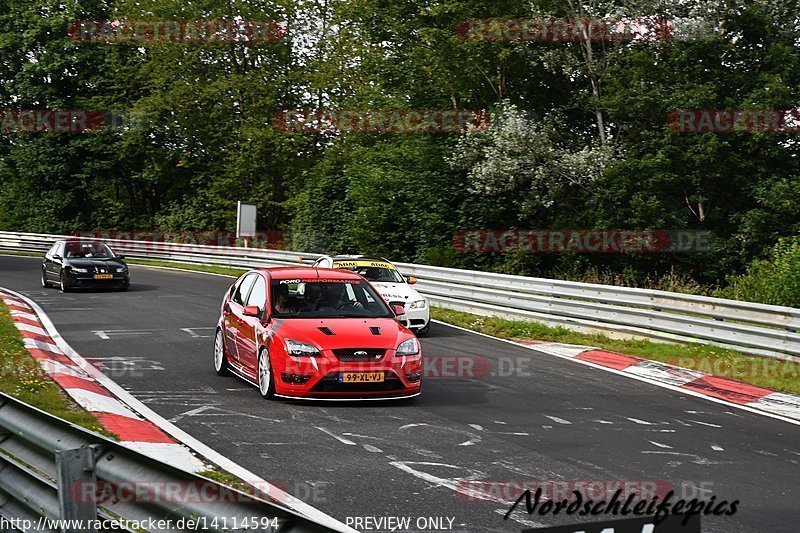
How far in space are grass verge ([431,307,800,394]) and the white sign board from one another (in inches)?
632

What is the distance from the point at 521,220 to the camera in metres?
31.0

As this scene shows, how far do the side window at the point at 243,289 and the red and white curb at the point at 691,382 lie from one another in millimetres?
5612

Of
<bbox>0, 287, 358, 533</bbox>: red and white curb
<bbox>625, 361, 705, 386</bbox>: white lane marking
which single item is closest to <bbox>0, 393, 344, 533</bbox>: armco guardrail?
<bbox>0, 287, 358, 533</bbox>: red and white curb

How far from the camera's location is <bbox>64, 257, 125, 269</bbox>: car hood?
2520 cm

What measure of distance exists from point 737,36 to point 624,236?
22.9 feet

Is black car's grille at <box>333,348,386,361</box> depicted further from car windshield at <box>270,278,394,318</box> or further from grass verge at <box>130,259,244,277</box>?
grass verge at <box>130,259,244,277</box>

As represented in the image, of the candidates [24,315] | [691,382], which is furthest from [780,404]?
[24,315]

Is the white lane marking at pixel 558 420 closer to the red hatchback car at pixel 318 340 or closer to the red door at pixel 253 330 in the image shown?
the red hatchback car at pixel 318 340

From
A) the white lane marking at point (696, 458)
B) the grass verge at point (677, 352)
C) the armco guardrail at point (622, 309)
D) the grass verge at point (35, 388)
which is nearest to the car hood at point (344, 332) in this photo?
the grass verge at point (35, 388)

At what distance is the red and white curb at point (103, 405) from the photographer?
26.7 feet

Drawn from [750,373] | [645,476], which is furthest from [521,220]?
[645,476]

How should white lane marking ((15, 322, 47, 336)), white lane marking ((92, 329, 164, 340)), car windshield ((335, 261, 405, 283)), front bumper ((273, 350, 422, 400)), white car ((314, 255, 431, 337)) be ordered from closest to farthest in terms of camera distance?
front bumper ((273, 350, 422, 400)) < white lane marking ((15, 322, 47, 336)) < white lane marking ((92, 329, 164, 340)) < white car ((314, 255, 431, 337)) < car windshield ((335, 261, 405, 283))

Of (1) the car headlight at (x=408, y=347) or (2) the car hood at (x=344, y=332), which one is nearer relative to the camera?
(2) the car hood at (x=344, y=332)

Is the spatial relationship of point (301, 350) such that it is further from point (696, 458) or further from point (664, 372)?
point (664, 372)
